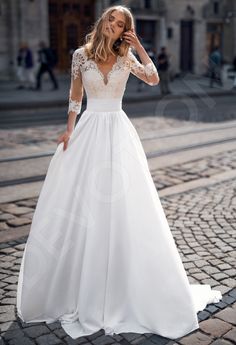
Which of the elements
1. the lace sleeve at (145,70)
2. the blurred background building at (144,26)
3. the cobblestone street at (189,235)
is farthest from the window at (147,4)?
the lace sleeve at (145,70)

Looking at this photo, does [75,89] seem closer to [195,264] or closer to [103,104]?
[103,104]

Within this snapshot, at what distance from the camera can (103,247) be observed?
3.09 metres

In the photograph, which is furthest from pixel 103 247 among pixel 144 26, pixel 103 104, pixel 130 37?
pixel 144 26

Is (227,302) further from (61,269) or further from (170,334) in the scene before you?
(61,269)

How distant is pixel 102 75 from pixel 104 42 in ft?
0.69

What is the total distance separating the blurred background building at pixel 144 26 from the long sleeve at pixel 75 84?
20428 mm

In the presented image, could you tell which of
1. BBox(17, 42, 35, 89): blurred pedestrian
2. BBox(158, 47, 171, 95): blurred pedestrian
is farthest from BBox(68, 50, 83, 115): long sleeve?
BBox(17, 42, 35, 89): blurred pedestrian

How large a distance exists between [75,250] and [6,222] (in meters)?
2.28

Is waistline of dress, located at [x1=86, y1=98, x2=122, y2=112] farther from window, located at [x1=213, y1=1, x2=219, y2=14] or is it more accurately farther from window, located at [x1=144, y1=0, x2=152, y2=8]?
window, located at [x1=213, y1=1, x2=219, y2=14]

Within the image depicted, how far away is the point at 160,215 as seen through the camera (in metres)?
3.20

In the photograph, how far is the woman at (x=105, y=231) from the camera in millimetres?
3090

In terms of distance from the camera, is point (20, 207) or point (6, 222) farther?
point (20, 207)

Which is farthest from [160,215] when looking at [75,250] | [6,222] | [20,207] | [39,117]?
[39,117]

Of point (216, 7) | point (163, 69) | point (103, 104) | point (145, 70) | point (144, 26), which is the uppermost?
point (216, 7)
